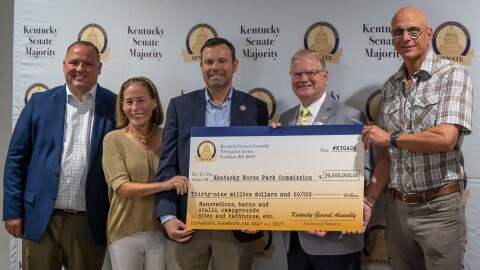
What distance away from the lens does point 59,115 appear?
2.71 m

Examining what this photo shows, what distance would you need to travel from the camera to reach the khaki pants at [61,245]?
2658 mm

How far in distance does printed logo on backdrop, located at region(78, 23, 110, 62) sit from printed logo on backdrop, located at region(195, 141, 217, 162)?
126cm

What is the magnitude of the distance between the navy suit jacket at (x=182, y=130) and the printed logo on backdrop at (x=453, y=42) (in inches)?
45.3

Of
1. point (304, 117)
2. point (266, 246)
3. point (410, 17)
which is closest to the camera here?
point (410, 17)

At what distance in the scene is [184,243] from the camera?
242 cm

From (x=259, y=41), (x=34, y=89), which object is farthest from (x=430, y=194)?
(x=34, y=89)

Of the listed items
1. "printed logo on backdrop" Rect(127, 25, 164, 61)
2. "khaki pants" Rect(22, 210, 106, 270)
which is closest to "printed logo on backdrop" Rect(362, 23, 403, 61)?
"printed logo on backdrop" Rect(127, 25, 164, 61)

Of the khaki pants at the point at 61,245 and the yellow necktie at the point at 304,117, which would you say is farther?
the khaki pants at the point at 61,245

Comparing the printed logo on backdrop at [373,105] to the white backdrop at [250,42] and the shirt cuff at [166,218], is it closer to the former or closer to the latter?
the white backdrop at [250,42]

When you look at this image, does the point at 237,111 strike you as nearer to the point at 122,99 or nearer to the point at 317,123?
the point at 317,123

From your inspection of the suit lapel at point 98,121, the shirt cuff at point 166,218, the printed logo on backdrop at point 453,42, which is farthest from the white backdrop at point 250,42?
the shirt cuff at point 166,218

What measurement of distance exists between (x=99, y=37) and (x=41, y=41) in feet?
1.43

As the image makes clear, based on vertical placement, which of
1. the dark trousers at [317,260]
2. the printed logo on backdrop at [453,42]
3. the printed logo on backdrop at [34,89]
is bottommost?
the dark trousers at [317,260]

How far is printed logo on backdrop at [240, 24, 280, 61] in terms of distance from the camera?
9.67ft
